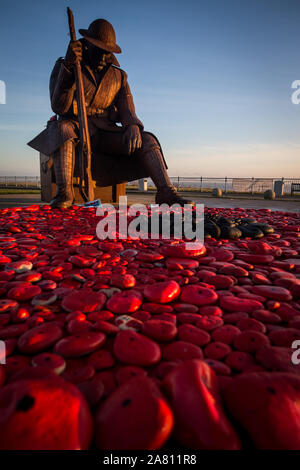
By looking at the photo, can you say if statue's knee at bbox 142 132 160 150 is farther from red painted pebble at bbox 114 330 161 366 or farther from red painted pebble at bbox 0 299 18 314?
red painted pebble at bbox 114 330 161 366

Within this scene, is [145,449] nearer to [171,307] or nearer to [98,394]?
[98,394]

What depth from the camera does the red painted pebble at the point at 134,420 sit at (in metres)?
0.46

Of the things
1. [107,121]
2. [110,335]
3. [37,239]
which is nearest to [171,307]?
[110,335]

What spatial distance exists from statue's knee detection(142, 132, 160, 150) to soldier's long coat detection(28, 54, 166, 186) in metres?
0.16

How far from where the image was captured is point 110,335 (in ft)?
2.77

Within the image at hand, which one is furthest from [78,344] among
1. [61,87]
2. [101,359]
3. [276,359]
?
[61,87]

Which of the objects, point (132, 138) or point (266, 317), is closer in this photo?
point (266, 317)

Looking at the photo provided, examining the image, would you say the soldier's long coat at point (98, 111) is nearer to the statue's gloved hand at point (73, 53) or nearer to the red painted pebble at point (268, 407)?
the statue's gloved hand at point (73, 53)

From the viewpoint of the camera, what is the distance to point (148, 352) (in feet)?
2.41

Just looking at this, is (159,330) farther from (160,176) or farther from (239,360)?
(160,176)

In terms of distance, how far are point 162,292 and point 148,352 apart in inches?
14.4

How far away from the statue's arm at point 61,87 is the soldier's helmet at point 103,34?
1.62ft

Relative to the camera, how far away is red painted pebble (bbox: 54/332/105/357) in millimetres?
740
